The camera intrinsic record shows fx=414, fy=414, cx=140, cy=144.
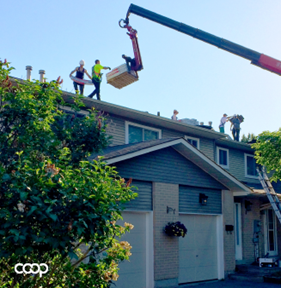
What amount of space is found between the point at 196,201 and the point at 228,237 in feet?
8.08

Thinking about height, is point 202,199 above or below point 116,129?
below

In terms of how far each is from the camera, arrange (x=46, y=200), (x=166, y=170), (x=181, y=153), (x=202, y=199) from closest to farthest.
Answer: (x=46, y=200) < (x=166, y=170) < (x=181, y=153) < (x=202, y=199)

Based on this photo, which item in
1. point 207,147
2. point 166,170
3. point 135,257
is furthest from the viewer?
point 207,147

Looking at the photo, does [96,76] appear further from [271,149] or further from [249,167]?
[249,167]

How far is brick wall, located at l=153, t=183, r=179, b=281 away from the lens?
41.8 feet

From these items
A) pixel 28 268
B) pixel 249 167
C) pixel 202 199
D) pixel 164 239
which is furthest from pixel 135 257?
pixel 249 167

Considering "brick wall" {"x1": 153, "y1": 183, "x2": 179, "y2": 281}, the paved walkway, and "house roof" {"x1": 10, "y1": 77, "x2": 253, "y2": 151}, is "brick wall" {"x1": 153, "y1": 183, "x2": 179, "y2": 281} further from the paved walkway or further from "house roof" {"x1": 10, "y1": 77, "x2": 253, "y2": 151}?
"house roof" {"x1": 10, "y1": 77, "x2": 253, "y2": 151}

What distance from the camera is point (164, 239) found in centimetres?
1301

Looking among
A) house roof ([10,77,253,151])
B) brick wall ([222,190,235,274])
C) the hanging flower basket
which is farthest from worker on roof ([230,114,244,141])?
the hanging flower basket

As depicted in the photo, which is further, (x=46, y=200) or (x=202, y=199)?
(x=202, y=199)

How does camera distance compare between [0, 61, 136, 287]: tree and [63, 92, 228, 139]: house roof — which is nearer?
[0, 61, 136, 287]: tree

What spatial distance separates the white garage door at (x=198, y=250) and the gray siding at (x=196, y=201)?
285 mm

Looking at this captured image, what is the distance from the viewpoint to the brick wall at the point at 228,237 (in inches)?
615

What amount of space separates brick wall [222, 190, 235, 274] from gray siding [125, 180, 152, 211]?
4.12m
